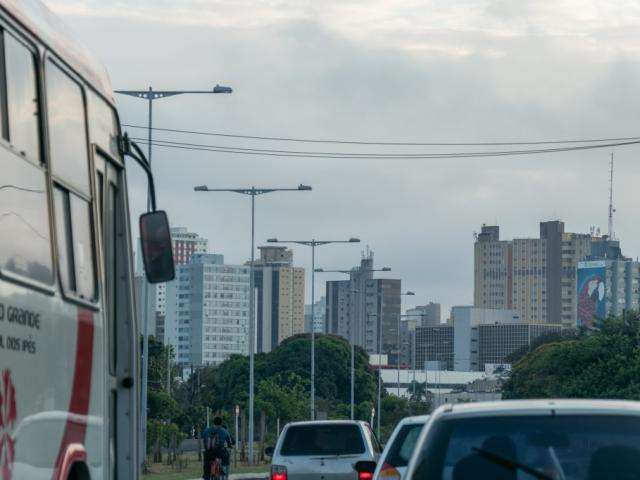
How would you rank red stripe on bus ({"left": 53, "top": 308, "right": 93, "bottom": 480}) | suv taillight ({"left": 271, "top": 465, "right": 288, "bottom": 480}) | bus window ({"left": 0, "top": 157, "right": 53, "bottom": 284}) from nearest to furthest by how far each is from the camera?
bus window ({"left": 0, "top": 157, "right": 53, "bottom": 284}) < red stripe on bus ({"left": 53, "top": 308, "right": 93, "bottom": 480}) < suv taillight ({"left": 271, "top": 465, "right": 288, "bottom": 480})

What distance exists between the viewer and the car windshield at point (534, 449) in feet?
24.5

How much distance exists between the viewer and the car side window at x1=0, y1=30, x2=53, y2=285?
22.8ft

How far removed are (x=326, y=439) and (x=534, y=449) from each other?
17.8m

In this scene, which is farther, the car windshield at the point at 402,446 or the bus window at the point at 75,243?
the car windshield at the point at 402,446

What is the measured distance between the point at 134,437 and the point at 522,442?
2.64m

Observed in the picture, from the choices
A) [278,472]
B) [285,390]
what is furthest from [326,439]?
[285,390]

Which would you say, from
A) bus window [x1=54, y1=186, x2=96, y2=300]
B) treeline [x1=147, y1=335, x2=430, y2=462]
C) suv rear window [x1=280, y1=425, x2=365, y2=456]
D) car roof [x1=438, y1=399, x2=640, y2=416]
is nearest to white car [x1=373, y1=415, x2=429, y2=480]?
suv rear window [x1=280, y1=425, x2=365, y2=456]

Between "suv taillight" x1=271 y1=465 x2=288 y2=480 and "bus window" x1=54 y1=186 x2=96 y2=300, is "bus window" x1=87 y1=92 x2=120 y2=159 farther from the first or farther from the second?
"suv taillight" x1=271 y1=465 x2=288 y2=480

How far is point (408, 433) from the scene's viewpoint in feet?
60.7

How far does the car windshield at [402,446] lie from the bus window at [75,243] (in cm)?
943

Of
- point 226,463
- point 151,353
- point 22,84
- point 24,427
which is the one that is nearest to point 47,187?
point 22,84

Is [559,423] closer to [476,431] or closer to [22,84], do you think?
[476,431]

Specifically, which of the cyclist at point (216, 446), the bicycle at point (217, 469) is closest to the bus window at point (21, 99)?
the cyclist at point (216, 446)

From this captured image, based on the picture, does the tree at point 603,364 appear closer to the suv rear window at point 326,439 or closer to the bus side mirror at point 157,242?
the suv rear window at point 326,439
